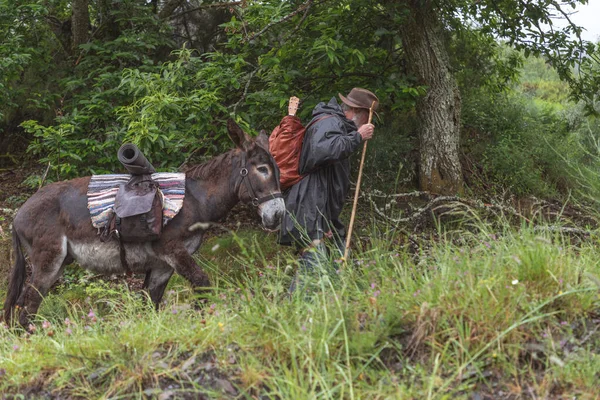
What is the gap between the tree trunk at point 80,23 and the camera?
1073cm

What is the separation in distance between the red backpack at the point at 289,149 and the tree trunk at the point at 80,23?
20.1ft

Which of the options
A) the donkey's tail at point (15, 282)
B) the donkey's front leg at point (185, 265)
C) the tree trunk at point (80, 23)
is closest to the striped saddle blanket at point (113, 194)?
the donkey's front leg at point (185, 265)

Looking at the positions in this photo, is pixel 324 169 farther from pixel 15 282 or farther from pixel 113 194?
pixel 15 282

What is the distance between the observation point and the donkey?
5969 millimetres

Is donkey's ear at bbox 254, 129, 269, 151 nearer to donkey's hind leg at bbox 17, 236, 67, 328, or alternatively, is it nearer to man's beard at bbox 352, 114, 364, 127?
man's beard at bbox 352, 114, 364, 127

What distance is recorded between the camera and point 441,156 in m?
9.16

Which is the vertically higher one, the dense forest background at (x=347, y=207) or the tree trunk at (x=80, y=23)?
the tree trunk at (x=80, y=23)

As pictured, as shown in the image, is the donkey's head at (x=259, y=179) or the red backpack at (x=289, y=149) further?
the red backpack at (x=289, y=149)

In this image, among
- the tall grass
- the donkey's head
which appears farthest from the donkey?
the tall grass

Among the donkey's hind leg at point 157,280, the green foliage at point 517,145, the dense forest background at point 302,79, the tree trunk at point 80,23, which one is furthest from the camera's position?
the tree trunk at point 80,23

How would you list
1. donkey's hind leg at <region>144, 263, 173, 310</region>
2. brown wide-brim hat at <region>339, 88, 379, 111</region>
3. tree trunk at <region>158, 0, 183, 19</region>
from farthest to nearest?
tree trunk at <region>158, 0, 183, 19</region> < donkey's hind leg at <region>144, 263, 173, 310</region> < brown wide-brim hat at <region>339, 88, 379, 111</region>

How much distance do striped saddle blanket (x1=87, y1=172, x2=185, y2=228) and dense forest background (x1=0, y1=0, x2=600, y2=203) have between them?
894 millimetres

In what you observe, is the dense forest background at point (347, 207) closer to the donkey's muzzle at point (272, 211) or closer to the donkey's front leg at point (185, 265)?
the donkey's front leg at point (185, 265)

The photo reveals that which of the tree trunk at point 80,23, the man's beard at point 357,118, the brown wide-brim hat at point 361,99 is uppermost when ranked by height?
the tree trunk at point 80,23
